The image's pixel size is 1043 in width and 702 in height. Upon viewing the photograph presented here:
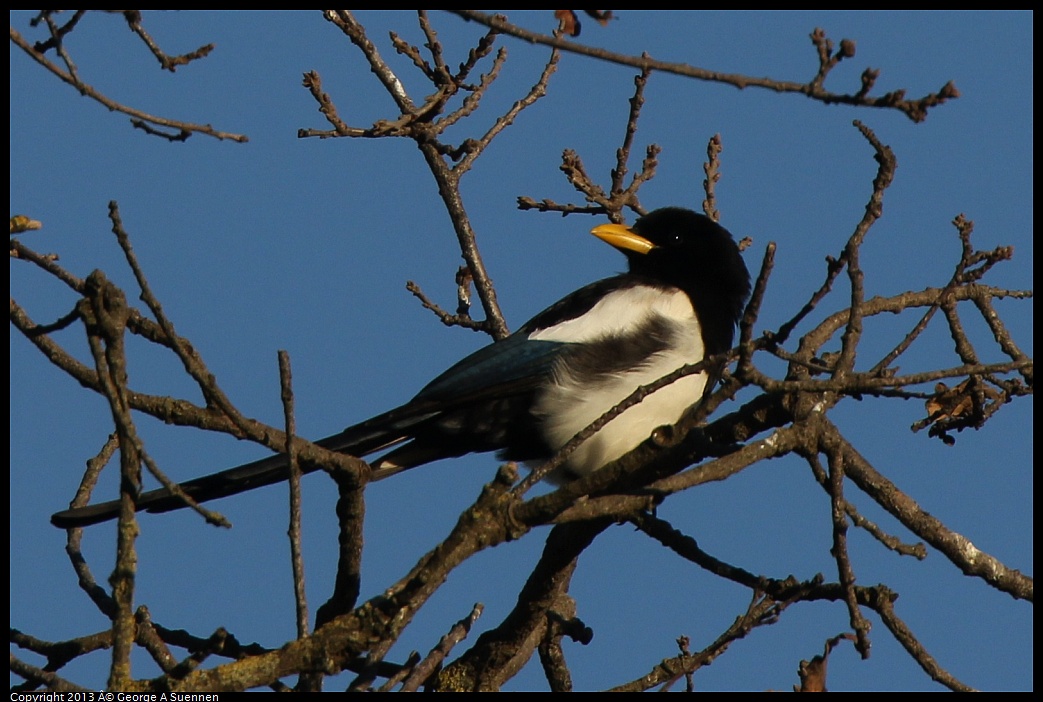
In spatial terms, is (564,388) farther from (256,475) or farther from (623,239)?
(256,475)

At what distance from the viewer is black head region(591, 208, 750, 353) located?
489cm

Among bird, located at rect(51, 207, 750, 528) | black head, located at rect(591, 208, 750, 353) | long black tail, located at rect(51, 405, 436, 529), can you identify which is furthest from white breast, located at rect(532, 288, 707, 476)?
long black tail, located at rect(51, 405, 436, 529)

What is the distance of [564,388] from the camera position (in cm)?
439

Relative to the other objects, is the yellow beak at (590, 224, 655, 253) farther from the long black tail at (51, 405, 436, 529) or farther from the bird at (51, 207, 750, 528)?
the long black tail at (51, 405, 436, 529)

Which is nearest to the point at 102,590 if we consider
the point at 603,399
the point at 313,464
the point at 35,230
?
the point at 313,464

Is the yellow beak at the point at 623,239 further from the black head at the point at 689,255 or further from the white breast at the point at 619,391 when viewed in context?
the white breast at the point at 619,391

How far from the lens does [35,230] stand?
2.76 m

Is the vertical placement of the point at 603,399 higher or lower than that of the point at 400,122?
Result: lower

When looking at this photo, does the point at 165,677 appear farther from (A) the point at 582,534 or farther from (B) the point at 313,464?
(A) the point at 582,534

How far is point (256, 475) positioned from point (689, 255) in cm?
195

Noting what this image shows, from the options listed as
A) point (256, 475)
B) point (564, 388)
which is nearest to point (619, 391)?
point (564, 388)

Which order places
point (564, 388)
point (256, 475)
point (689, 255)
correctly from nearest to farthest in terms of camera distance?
1. point (256, 475)
2. point (564, 388)
3. point (689, 255)

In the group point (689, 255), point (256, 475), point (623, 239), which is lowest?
point (256, 475)

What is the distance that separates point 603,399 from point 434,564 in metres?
1.74
